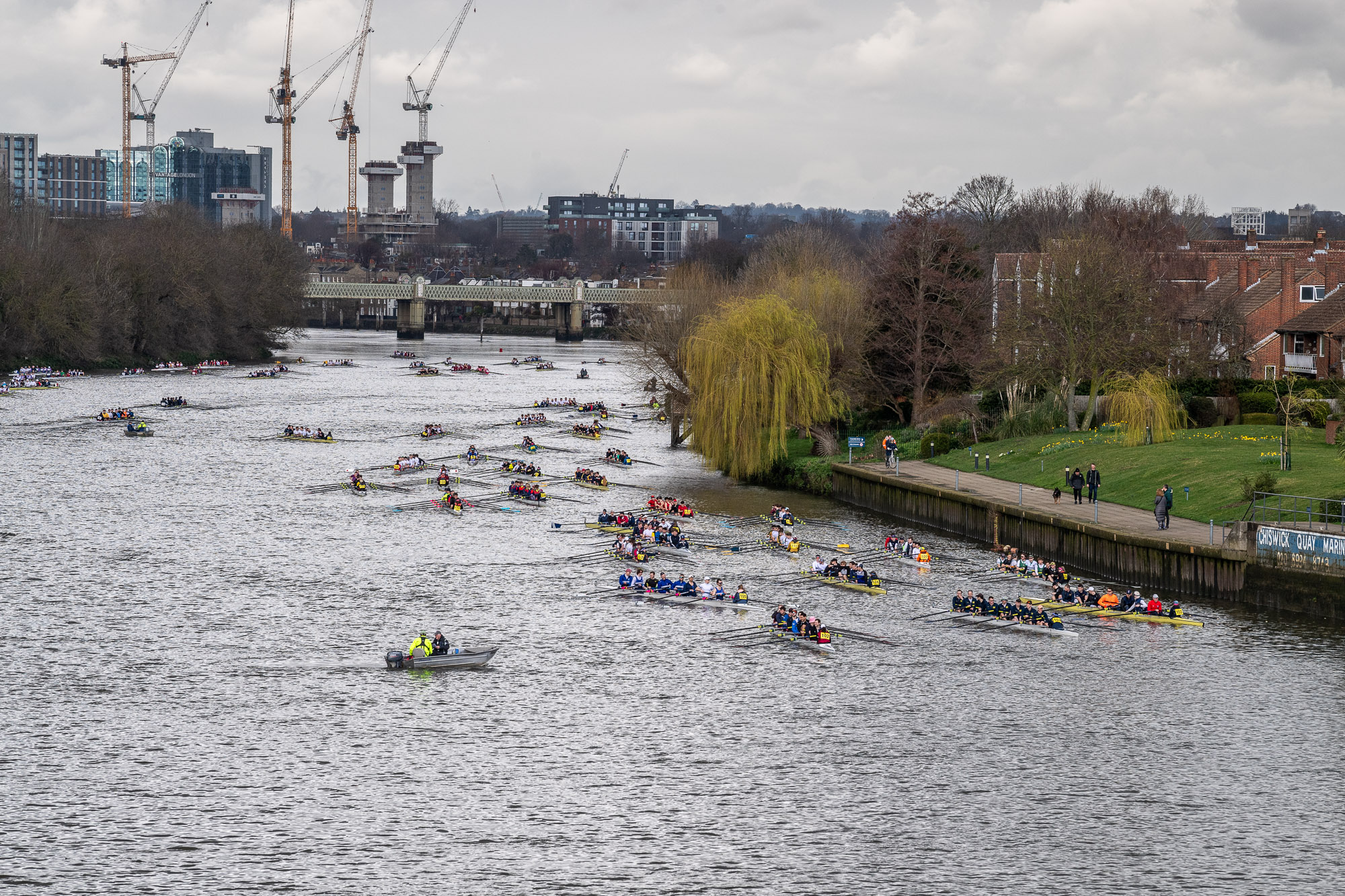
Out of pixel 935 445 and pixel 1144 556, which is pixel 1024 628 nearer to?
pixel 1144 556

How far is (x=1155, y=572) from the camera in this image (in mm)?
50156

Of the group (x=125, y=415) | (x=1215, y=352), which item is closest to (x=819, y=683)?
(x=1215, y=352)

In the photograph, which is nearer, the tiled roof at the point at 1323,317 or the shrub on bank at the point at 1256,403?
the shrub on bank at the point at 1256,403

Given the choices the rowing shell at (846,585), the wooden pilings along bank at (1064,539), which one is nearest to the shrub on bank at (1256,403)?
the wooden pilings along bank at (1064,539)

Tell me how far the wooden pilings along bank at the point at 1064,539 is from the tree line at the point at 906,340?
747cm

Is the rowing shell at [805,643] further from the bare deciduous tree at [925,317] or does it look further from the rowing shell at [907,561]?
the bare deciduous tree at [925,317]

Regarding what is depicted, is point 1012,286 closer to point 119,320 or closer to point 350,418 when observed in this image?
point 350,418

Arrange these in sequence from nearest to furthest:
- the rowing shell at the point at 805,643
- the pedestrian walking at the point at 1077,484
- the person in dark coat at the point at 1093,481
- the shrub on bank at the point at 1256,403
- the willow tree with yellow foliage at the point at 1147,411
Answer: the rowing shell at the point at 805,643
the person in dark coat at the point at 1093,481
the pedestrian walking at the point at 1077,484
the willow tree with yellow foliage at the point at 1147,411
the shrub on bank at the point at 1256,403

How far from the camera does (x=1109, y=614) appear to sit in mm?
47219

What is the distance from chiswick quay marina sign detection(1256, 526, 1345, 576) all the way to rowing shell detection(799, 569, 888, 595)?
12917mm

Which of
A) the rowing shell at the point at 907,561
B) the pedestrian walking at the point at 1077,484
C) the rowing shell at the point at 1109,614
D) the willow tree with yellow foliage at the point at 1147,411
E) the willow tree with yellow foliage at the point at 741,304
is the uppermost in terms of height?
the willow tree with yellow foliage at the point at 741,304

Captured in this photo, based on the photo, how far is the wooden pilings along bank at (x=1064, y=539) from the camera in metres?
48.7

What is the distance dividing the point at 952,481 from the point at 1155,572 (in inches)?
653

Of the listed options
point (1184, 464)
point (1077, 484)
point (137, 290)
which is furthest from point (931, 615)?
point (137, 290)
